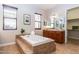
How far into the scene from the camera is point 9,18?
1.46 m

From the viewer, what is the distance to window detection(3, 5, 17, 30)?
1424mm

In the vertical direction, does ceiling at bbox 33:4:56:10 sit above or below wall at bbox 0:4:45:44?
above

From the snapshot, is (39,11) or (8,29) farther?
(39,11)

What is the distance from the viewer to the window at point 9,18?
1.42 meters

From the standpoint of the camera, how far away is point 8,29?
4.74ft

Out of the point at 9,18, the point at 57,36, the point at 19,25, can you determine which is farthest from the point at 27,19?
the point at 57,36

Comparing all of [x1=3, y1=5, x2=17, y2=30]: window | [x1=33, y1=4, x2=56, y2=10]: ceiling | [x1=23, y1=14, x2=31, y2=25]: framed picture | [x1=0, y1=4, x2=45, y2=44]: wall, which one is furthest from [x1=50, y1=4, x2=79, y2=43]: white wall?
[x1=3, y1=5, x2=17, y2=30]: window

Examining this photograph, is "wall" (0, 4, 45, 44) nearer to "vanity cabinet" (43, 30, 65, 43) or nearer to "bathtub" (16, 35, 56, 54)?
"bathtub" (16, 35, 56, 54)

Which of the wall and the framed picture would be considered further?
the framed picture

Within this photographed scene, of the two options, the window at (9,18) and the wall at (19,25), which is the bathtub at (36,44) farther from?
the window at (9,18)
